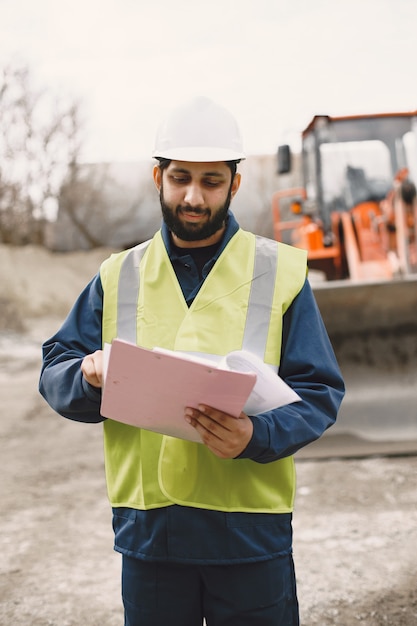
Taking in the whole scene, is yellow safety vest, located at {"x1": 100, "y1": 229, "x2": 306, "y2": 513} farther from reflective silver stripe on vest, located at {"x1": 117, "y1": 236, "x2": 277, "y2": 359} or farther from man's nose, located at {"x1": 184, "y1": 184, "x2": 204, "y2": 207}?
man's nose, located at {"x1": 184, "y1": 184, "x2": 204, "y2": 207}

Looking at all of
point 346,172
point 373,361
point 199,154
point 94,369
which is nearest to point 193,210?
point 199,154

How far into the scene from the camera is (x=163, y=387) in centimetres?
158

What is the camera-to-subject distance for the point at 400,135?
25.8 feet

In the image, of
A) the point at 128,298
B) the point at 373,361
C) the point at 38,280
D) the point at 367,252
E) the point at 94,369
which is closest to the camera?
the point at 94,369

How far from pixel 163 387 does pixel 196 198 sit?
0.50m

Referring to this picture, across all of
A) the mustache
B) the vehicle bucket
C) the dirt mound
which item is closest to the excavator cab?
the vehicle bucket

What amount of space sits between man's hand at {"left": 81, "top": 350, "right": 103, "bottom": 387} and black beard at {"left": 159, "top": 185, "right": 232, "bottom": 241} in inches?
14.2

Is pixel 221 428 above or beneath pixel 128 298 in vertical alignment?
beneath

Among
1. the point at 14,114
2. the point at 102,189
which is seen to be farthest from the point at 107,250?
the point at 14,114

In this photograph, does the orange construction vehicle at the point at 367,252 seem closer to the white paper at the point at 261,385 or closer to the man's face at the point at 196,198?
the man's face at the point at 196,198

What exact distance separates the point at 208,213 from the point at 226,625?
0.99 metres

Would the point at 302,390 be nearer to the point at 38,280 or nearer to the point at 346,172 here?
the point at 346,172

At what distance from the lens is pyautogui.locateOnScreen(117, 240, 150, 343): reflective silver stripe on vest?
6.30 feet

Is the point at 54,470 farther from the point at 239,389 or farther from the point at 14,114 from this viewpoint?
the point at 14,114
